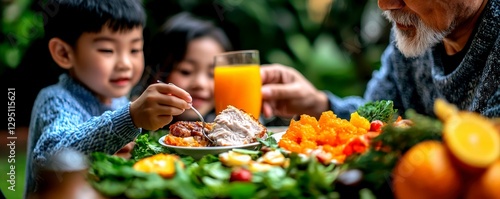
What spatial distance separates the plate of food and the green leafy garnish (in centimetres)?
33

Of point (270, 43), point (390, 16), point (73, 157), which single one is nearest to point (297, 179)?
point (73, 157)

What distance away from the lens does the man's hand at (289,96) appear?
7.18 feet

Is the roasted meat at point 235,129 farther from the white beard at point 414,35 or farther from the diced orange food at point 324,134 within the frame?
the white beard at point 414,35

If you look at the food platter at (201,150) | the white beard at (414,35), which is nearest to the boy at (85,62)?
the food platter at (201,150)

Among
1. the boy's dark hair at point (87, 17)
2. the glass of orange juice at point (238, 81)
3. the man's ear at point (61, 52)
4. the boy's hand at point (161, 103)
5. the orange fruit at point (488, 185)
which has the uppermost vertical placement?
the boy's dark hair at point (87, 17)

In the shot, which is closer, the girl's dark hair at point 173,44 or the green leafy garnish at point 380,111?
the green leafy garnish at point 380,111

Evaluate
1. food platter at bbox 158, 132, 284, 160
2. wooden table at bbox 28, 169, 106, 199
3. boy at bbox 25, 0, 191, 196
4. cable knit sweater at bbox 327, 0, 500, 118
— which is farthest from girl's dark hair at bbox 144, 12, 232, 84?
wooden table at bbox 28, 169, 106, 199

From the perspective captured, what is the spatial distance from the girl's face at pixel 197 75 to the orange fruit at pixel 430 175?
173 centimetres

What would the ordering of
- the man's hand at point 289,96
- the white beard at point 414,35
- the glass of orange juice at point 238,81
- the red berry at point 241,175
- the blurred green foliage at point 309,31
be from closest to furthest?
1. the red berry at point 241,175
2. the white beard at point 414,35
3. the glass of orange juice at point 238,81
4. the man's hand at point 289,96
5. the blurred green foliage at point 309,31

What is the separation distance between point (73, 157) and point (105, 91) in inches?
17.4

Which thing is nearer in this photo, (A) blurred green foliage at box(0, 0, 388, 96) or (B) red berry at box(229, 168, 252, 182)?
(B) red berry at box(229, 168, 252, 182)

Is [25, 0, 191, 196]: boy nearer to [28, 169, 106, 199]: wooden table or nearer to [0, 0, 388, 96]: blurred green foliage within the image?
[28, 169, 106, 199]: wooden table

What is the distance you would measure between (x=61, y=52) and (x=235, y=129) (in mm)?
689

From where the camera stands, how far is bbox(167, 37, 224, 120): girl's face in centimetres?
246
